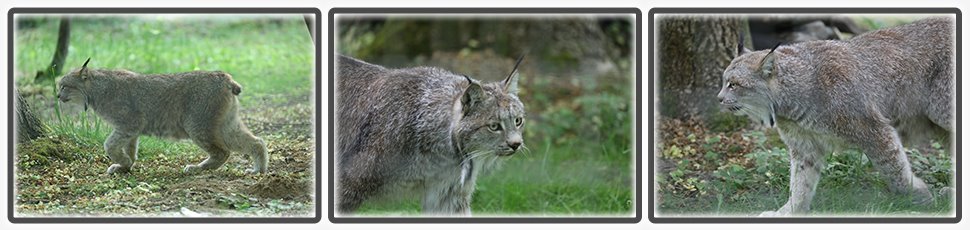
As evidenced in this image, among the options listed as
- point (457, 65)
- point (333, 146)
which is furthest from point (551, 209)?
point (457, 65)

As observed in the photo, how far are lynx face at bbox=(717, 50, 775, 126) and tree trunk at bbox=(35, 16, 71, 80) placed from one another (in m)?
3.09

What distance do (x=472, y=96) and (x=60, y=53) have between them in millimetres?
2011

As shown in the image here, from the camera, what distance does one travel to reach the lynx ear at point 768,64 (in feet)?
19.7

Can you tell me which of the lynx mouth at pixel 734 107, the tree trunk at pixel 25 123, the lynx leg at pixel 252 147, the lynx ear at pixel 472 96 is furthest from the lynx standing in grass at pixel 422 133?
the tree trunk at pixel 25 123

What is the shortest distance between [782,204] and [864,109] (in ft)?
1.93

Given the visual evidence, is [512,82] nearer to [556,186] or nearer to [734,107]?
[734,107]

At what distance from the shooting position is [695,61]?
6.50 meters

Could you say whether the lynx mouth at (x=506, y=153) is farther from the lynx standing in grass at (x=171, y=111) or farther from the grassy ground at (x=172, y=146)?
the lynx standing in grass at (x=171, y=111)

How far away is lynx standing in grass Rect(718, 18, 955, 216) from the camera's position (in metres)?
6.00

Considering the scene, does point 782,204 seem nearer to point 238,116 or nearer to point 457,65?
point 238,116

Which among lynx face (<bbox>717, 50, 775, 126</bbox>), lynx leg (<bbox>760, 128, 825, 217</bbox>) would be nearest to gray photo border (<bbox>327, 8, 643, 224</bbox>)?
lynx face (<bbox>717, 50, 775, 126</bbox>)

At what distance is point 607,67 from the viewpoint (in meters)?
10.6

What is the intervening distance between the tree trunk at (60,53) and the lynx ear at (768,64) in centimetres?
323

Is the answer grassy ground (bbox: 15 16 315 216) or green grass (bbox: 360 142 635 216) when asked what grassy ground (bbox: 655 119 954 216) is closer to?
green grass (bbox: 360 142 635 216)
